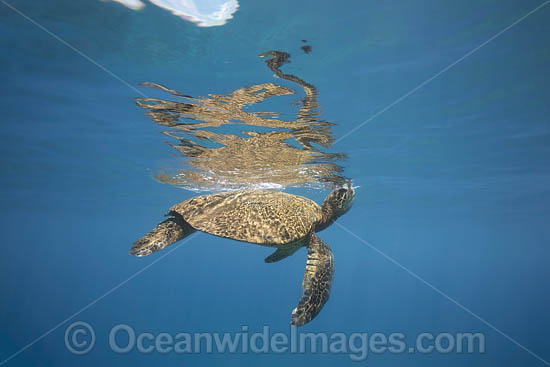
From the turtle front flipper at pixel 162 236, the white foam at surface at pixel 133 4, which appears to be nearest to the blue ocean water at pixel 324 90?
the white foam at surface at pixel 133 4

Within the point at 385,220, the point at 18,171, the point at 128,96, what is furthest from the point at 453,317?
the point at 18,171

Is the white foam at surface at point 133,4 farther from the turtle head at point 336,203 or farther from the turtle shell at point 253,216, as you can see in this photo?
the turtle head at point 336,203

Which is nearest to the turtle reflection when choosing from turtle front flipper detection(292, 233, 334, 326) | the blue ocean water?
the blue ocean water

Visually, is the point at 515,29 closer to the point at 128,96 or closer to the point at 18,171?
the point at 128,96

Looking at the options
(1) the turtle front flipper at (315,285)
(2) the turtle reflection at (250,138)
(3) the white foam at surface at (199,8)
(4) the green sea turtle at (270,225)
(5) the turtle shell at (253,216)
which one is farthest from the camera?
(2) the turtle reflection at (250,138)

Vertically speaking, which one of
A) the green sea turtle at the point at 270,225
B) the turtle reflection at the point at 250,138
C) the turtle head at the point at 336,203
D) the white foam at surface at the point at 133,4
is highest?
the white foam at surface at the point at 133,4

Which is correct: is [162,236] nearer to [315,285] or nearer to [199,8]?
[315,285]

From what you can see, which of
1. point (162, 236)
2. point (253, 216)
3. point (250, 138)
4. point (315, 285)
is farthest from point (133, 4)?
point (315, 285)

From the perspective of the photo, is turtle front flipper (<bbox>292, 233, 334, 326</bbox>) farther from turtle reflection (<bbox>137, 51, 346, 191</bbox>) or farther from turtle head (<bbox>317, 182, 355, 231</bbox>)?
turtle reflection (<bbox>137, 51, 346, 191</bbox>)
